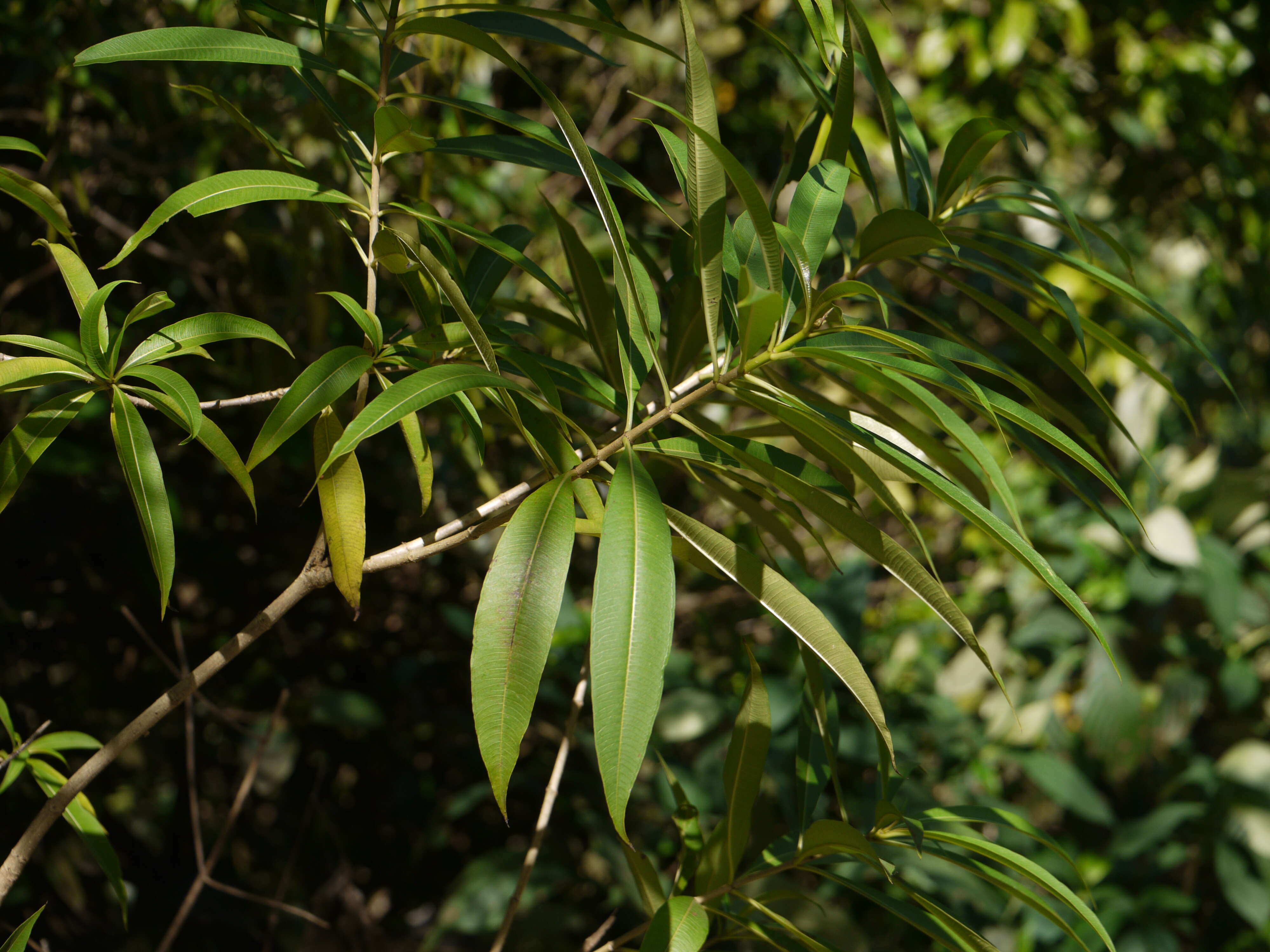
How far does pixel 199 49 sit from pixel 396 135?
0.10 m

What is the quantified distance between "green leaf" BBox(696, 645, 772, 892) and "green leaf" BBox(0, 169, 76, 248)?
0.46m

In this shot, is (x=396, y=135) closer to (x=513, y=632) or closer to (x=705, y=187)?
(x=705, y=187)

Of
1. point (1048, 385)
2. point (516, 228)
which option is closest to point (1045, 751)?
point (1048, 385)

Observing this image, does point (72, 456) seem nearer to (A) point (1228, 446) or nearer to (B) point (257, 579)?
(B) point (257, 579)

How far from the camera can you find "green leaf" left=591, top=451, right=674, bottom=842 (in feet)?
1.12

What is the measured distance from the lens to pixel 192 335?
1.42ft

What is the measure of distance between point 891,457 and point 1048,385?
2061 mm

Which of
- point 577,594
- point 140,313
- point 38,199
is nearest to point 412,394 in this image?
point 140,313

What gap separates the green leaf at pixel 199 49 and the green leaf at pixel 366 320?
0.12 m

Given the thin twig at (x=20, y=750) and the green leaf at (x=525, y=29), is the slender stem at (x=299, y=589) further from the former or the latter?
the green leaf at (x=525, y=29)

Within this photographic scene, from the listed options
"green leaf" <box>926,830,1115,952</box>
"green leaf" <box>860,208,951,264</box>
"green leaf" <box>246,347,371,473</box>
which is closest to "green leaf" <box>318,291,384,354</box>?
"green leaf" <box>246,347,371,473</box>

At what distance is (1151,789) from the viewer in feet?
6.02

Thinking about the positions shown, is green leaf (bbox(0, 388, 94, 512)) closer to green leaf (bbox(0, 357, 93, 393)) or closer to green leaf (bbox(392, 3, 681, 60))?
green leaf (bbox(0, 357, 93, 393))

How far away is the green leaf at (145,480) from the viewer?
0.41 m
